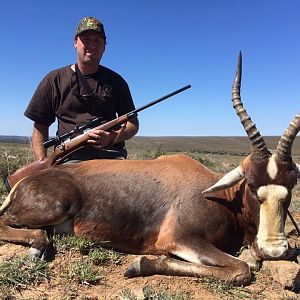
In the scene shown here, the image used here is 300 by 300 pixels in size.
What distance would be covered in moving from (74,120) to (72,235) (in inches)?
96.1

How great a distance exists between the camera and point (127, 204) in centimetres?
544

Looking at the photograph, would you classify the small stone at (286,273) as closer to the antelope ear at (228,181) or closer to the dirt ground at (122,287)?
the dirt ground at (122,287)

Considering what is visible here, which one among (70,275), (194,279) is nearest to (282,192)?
(194,279)

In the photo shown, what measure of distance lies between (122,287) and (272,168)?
215cm

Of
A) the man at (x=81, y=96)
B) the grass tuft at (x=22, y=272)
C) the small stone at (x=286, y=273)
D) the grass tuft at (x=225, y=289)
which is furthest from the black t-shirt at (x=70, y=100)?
the small stone at (x=286, y=273)

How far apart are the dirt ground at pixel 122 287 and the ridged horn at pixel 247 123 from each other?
1413 millimetres

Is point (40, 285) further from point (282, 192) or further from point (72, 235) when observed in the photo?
point (282, 192)

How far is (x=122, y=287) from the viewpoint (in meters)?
4.30

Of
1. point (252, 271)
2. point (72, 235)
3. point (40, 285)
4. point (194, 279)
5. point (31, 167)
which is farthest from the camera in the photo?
point (31, 167)

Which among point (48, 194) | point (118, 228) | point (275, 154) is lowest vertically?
point (118, 228)

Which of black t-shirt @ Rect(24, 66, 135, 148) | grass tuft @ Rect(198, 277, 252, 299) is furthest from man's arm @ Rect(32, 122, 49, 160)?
grass tuft @ Rect(198, 277, 252, 299)

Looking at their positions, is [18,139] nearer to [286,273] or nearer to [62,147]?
[62,147]

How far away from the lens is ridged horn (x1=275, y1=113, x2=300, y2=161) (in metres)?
4.98

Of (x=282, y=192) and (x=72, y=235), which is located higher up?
(x=282, y=192)
